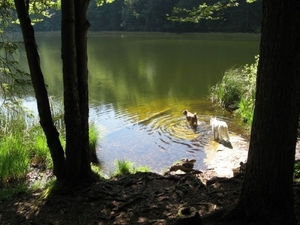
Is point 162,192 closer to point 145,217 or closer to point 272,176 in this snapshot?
point 145,217

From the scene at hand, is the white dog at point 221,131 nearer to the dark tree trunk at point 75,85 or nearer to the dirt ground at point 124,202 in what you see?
the dirt ground at point 124,202

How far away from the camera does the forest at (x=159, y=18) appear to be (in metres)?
41.4

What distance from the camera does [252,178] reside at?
2641 millimetres

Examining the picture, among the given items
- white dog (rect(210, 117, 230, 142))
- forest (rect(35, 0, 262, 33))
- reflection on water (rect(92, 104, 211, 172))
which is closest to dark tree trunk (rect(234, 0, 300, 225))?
reflection on water (rect(92, 104, 211, 172))

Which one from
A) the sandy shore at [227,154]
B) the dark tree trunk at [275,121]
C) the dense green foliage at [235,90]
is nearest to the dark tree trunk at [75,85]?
the dark tree trunk at [275,121]

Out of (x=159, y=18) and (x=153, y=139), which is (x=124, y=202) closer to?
(x=153, y=139)

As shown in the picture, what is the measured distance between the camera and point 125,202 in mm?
3934

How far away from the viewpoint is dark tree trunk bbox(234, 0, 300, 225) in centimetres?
229

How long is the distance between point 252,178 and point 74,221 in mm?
2032

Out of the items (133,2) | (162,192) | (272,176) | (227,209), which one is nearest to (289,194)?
(272,176)

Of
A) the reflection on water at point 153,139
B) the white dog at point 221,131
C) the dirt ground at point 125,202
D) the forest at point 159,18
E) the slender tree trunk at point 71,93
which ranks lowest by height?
the reflection on water at point 153,139

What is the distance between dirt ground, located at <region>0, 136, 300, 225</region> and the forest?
104 ft

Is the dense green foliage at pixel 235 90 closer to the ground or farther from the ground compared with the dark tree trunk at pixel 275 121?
closer to the ground

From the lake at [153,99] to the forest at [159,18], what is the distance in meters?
11.4
